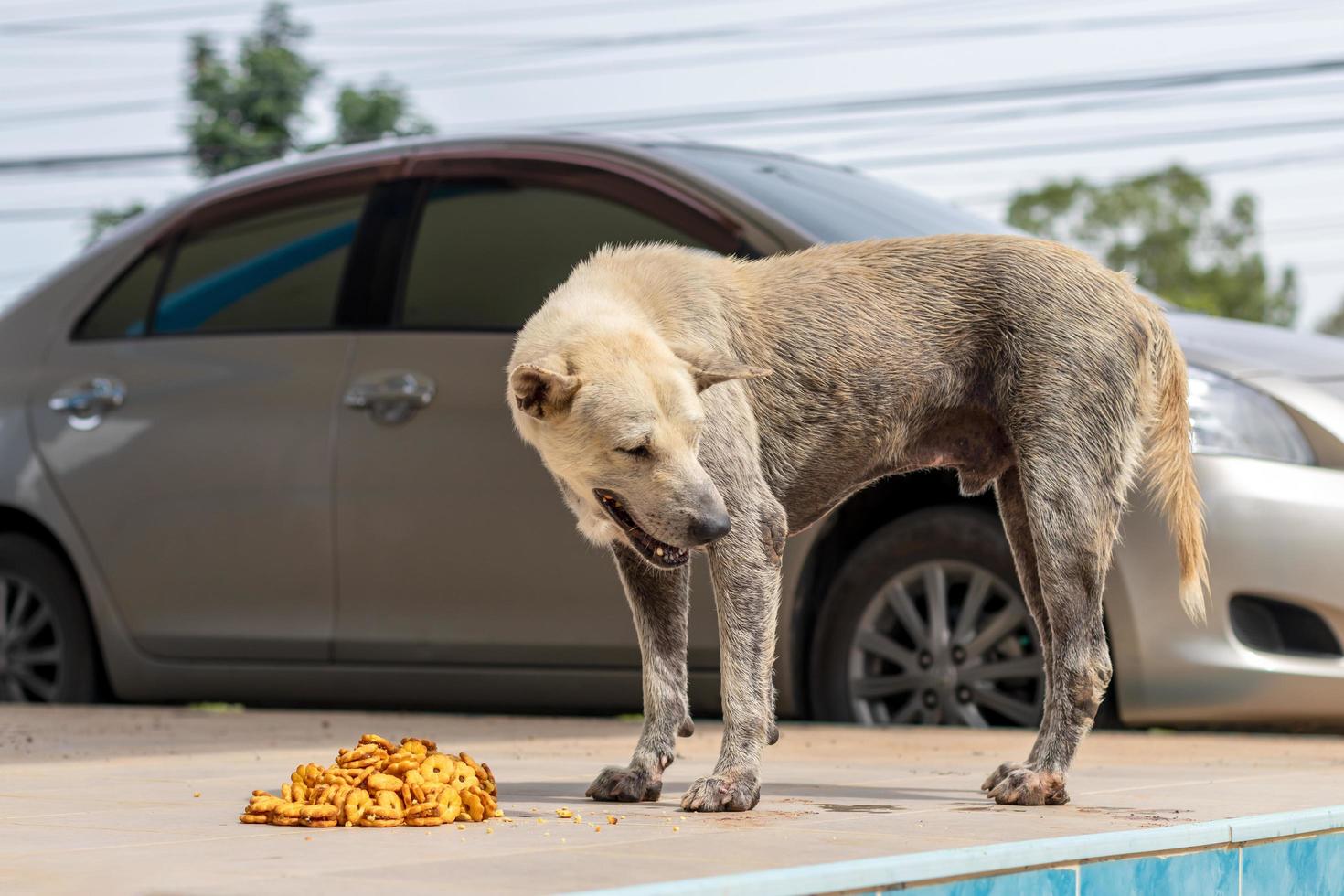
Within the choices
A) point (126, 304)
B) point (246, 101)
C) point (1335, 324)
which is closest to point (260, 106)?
point (246, 101)

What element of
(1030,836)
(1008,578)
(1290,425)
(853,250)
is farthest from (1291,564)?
(1030,836)

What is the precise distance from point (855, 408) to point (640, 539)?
65 centimetres

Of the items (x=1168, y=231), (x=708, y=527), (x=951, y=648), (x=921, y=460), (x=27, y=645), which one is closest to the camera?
(x=708, y=527)

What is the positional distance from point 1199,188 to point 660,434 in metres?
65.7

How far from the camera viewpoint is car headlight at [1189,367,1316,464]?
5.35 meters

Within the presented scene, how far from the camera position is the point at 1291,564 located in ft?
17.3

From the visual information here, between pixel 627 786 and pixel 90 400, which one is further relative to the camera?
pixel 90 400

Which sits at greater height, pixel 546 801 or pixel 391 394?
pixel 391 394

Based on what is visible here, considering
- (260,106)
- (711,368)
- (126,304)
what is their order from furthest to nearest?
1. (260,106)
2. (126,304)
3. (711,368)

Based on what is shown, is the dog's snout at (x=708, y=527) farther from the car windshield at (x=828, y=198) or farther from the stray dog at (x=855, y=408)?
the car windshield at (x=828, y=198)

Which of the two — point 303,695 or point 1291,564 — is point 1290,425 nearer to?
point 1291,564

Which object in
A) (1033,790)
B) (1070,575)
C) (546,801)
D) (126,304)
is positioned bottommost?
(546,801)

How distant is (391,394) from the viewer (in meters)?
6.21

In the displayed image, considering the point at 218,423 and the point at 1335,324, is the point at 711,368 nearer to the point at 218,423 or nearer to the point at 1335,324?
the point at 218,423
